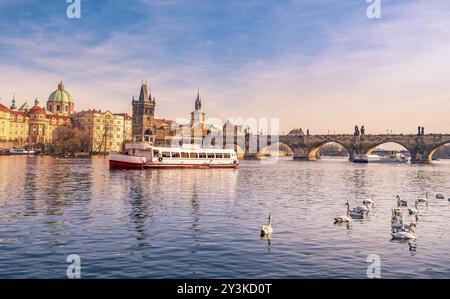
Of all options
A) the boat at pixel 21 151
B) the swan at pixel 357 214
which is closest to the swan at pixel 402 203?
the swan at pixel 357 214

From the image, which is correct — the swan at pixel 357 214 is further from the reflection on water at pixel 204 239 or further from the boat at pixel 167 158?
the boat at pixel 167 158

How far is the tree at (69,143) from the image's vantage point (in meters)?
164

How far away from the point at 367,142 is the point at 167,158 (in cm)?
10368

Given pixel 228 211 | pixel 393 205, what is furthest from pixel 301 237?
pixel 393 205

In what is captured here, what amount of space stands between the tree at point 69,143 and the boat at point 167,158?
73439 mm

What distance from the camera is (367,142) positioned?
17712 centimetres

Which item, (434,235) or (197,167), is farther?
(197,167)

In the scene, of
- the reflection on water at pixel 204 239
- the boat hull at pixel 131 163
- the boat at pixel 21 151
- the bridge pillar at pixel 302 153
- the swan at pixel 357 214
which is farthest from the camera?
the bridge pillar at pixel 302 153

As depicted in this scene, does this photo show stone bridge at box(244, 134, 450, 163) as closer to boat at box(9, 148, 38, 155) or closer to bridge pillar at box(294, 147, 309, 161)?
bridge pillar at box(294, 147, 309, 161)

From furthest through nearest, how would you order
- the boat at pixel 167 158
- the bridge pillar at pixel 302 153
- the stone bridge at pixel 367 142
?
the bridge pillar at pixel 302 153
the stone bridge at pixel 367 142
the boat at pixel 167 158

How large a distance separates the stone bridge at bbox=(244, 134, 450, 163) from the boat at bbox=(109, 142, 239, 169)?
279 ft
